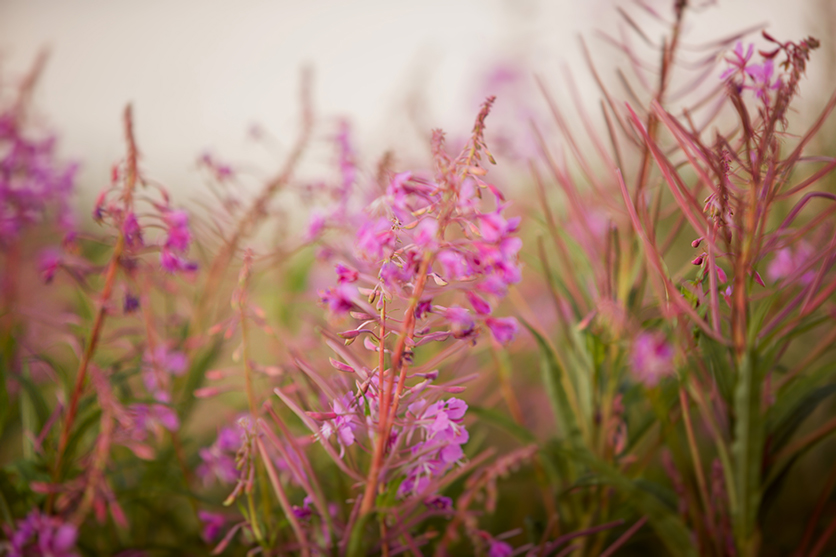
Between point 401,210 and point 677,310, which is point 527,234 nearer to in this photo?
point 677,310

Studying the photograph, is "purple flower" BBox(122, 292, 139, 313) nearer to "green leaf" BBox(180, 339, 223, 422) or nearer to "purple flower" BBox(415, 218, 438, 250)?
"green leaf" BBox(180, 339, 223, 422)

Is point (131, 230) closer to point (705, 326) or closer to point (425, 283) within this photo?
point (425, 283)

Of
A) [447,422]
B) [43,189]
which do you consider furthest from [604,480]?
[43,189]

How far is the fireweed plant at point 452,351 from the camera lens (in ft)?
1.89

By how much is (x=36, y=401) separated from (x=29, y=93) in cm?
103

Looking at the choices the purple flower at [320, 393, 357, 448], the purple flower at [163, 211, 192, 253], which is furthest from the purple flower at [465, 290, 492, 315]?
the purple flower at [163, 211, 192, 253]

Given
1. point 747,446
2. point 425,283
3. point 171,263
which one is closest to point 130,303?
point 171,263

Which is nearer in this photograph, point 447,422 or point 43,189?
point 447,422

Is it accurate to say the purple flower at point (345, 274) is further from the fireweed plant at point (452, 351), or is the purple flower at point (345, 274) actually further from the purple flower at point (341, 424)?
the purple flower at point (341, 424)

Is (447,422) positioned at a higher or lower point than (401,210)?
lower

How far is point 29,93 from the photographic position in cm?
141

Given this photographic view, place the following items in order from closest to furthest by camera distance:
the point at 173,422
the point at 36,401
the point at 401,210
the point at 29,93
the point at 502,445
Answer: the point at 401,210
the point at 36,401
the point at 173,422
the point at 29,93
the point at 502,445

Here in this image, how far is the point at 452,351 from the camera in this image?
596 millimetres

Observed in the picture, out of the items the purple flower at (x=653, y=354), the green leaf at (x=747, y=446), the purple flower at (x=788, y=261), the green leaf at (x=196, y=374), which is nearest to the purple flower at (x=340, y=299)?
the purple flower at (x=653, y=354)
